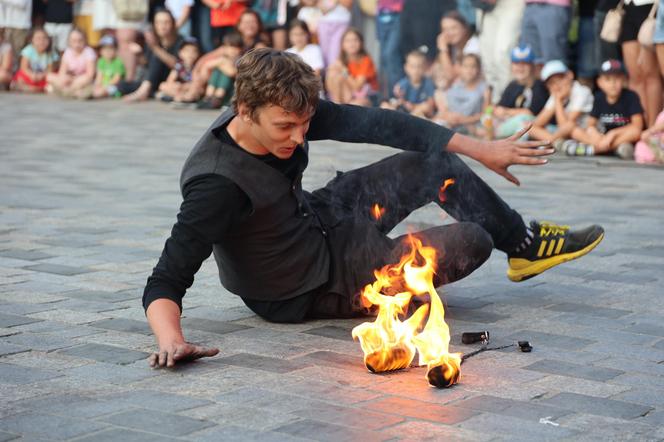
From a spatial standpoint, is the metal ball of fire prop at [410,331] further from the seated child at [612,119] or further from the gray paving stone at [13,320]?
the seated child at [612,119]

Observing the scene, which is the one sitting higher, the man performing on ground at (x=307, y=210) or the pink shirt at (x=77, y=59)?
the man performing on ground at (x=307, y=210)

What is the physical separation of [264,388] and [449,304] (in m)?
1.39

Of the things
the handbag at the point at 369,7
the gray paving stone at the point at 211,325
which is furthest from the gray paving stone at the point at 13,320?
the handbag at the point at 369,7

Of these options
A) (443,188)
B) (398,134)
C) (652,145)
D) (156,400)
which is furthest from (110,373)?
(652,145)

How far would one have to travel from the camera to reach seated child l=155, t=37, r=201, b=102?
15.3 m

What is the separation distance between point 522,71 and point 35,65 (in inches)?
360

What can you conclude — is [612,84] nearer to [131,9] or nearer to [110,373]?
[110,373]

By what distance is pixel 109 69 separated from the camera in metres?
16.6

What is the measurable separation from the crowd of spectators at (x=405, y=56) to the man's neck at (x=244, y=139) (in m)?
6.26

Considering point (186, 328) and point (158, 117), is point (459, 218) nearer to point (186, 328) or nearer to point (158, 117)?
point (186, 328)

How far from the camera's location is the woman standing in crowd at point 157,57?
15555 millimetres

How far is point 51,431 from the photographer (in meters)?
2.93

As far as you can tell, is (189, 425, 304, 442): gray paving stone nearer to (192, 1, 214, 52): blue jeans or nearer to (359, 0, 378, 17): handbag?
(359, 0, 378, 17): handbag

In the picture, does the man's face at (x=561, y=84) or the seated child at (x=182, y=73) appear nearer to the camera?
the man's face at (x=561, y=84)
